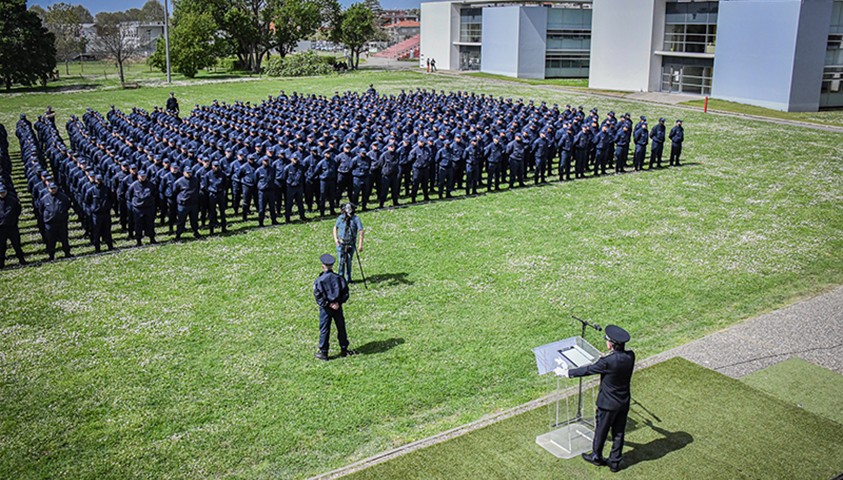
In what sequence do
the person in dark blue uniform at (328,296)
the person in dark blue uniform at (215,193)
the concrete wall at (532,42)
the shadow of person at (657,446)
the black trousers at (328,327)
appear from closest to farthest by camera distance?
the shadow of person at (657,446) < the person in dark blue uniform at (328,296) < the black trousers at (328,327) < the person in dark blue uniform at (215,193) < the concrete wall at (532,42)

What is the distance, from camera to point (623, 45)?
46.7 m

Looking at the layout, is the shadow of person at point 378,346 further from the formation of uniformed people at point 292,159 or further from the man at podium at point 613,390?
the formation of uniformed people at point 292,159

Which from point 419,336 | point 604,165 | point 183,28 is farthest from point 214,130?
point 183,28

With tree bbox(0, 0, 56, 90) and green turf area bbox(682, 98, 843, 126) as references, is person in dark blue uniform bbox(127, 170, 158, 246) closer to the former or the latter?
green turf area bbox(682, 98, 843, 126)

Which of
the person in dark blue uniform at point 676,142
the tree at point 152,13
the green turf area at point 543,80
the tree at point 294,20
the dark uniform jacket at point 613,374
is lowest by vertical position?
the dark uniform jacket at point 613,374

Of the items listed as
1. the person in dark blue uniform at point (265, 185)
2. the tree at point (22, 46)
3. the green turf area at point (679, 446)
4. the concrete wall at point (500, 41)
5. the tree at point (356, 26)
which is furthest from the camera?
the tree at point (356, 26)

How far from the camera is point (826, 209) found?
1964 centimetres

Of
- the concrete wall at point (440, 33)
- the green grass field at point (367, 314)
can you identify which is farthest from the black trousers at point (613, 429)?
the concrete wall at point (440, 33)

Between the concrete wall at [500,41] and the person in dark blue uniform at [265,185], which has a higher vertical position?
the concrete wall at [500,41]

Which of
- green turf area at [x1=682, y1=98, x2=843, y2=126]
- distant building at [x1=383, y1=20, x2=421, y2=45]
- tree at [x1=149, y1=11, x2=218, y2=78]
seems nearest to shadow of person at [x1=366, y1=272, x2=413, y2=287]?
green turf area at [x1=682, y1=98, x2=843, y2=126]

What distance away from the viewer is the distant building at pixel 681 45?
36750mm

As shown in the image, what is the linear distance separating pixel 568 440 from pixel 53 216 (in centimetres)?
1233

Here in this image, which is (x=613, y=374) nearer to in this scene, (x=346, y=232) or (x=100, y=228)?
(x=346, y=232)

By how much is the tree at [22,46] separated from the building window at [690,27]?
140 feet
